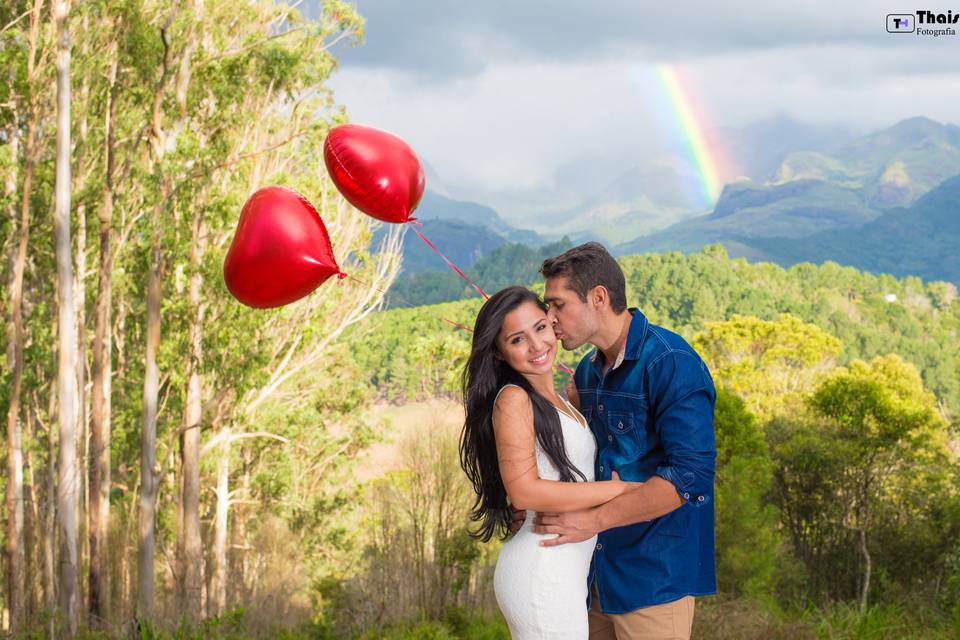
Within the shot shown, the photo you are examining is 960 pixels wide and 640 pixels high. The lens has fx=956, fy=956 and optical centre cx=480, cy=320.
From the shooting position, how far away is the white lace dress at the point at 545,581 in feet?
7.33

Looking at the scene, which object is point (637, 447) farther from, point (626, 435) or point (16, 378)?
point (16, 378)

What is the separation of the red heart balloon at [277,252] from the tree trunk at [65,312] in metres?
5.73

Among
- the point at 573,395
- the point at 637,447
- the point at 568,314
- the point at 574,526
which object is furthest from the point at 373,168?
the point at 574,526

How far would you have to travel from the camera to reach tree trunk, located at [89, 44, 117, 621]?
32.9ft

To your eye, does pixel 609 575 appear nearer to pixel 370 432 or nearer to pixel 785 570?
pixel 785 570

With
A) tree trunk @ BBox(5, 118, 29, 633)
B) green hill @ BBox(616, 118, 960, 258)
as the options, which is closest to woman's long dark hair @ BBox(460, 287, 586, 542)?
tree trunk @ BBox(5, 118, 29, 633)

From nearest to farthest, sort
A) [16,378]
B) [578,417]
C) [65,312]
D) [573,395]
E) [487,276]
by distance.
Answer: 1. [578,417]
2. [573,395]
3. [65,312]
4. [16,378]
5. [487,276]

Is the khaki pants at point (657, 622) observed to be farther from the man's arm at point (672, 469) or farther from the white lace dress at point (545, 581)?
the man's arm at point (672, 469)

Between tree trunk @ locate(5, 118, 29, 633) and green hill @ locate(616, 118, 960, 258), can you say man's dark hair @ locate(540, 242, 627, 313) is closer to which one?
tree trunk @ locate(5, 118, 29, 633)

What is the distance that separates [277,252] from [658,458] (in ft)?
5.02

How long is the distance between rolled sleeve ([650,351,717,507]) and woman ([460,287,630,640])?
137 millimetres

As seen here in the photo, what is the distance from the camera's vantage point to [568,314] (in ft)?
7.55

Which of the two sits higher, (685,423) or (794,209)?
(794,209)

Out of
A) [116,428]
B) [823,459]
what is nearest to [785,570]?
[823,459]
